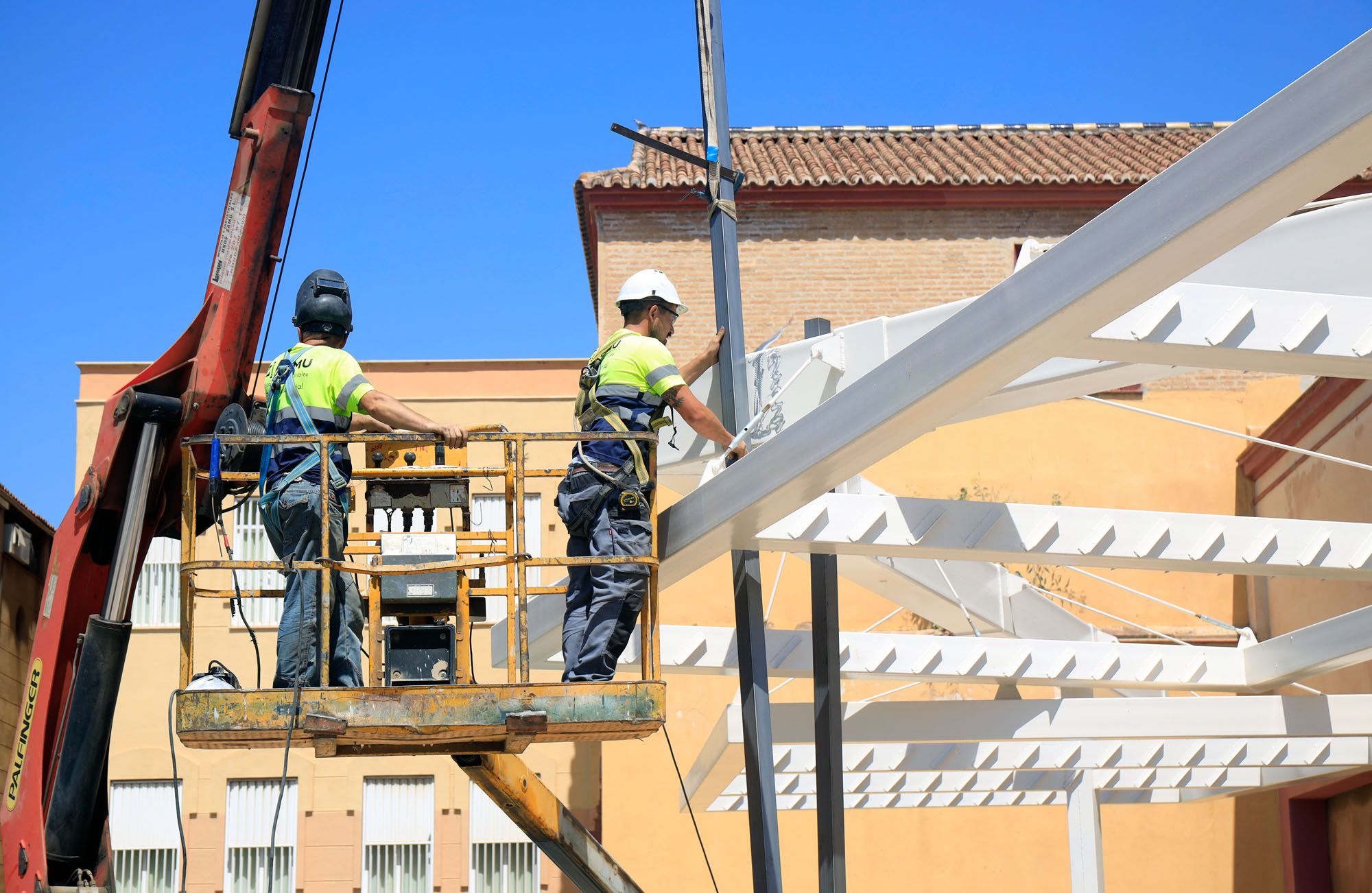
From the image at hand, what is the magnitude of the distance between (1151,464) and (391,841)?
10.7 m

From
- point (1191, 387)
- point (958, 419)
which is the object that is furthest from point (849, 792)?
point (1191, 387)

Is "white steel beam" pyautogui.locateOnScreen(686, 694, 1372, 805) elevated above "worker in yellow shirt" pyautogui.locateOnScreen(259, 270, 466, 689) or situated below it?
below

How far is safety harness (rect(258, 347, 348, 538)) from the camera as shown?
24.7ft

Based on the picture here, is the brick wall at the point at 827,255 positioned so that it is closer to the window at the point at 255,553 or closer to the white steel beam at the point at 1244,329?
the window at the point at 255,553

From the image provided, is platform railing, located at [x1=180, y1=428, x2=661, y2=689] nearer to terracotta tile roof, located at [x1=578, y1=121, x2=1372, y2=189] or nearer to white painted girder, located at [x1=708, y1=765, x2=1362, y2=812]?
→ white painted girder, located at [x1=708, y1=765, x2=1362, y2=812]

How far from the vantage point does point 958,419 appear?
28.0 ft

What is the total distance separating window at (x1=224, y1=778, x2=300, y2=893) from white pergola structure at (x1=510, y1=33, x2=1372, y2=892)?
634 centimetres

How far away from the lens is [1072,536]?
9727 mm

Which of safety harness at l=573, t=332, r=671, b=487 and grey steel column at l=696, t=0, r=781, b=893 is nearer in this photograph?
safety harness at l=573, t=332, r=671, b=487

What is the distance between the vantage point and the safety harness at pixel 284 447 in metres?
7.53

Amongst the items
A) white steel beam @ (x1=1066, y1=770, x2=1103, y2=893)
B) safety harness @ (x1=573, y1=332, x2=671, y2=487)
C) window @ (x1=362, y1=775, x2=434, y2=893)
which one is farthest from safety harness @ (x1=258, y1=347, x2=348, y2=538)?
window @ (x1=362, y1=775, x2=434, y2=893)

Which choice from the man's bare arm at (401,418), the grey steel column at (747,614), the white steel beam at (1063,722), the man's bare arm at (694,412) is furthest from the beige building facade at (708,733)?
the man's bare arm at (401,418)

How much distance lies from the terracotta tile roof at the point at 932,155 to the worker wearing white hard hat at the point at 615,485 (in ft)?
49.3

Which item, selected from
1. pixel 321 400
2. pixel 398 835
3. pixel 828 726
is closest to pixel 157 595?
pixel 398 835
